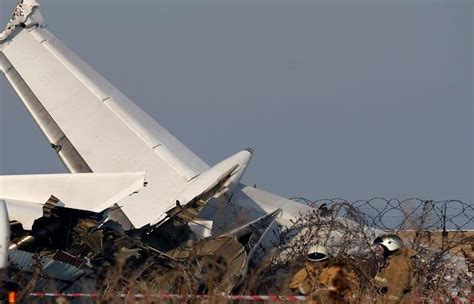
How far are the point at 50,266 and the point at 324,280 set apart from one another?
4.61 m

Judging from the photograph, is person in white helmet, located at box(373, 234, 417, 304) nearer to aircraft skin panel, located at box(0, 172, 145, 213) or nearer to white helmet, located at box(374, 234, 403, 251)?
white helmet, located at box(374, 234, 403, 251)

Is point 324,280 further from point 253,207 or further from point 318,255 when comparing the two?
point 253,207

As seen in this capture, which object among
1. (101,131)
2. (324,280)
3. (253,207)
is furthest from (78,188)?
(101,131)

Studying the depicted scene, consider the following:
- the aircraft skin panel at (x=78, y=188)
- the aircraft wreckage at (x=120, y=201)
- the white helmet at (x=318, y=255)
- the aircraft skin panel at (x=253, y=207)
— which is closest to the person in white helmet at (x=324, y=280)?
the white helmet at (x=318, y=255)

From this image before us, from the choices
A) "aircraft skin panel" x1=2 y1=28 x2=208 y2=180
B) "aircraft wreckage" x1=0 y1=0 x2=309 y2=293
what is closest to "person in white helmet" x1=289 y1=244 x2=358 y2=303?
"aircraft wreckage" x1=0 y1=0 x2=309 y2=293

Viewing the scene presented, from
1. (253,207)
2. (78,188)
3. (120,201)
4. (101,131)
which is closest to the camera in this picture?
(78,188)

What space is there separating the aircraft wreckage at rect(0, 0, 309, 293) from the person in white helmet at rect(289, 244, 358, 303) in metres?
1.20

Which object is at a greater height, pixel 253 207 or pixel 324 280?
pixel 253 207

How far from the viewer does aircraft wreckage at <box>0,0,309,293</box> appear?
52.3 ft

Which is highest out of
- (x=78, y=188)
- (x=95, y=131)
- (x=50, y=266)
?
(x=95, y=131)

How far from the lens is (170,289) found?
15.3 metres

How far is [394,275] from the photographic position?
13.2 metres

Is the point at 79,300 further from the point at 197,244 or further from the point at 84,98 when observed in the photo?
the point at 84,98

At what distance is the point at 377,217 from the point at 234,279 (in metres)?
3.86
